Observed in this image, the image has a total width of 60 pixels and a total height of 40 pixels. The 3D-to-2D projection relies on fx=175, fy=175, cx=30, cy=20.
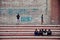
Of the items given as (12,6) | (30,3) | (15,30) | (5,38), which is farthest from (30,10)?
(5,38)

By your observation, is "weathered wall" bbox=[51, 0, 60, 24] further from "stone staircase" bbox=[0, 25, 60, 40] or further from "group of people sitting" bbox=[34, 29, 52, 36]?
"group of people sitting" bbox=[34, 29, 52, 36]

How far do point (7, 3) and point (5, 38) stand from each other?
0.85 meters

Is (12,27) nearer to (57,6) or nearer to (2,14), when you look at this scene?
(2,14)

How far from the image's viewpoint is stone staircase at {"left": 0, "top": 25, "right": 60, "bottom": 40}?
2.52 meters

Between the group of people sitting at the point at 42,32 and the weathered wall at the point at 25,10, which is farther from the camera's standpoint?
the weathered wall at the point at 25,10

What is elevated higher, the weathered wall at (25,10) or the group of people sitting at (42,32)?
the weathered wall at (25,10)

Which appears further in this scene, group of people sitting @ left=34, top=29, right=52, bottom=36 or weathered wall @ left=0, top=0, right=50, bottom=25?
weathered wall @ left=0, top=0, right=50, bottom=25

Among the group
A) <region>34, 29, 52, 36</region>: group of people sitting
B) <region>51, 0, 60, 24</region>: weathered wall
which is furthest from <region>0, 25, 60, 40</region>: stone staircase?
<region>51, 0, 60, 24</region>: weathered wall

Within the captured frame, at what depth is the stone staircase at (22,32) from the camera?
2.52m

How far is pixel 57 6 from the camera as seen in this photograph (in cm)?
311

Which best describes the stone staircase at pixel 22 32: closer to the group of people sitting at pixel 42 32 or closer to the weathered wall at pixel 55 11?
the group of people sitting at pixel 42 32

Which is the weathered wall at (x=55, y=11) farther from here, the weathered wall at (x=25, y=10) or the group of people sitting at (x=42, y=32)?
the group of people sitting at (x=42, y=32)

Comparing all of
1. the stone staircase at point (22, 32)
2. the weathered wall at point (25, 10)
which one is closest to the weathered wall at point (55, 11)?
the weathered wall at point (25, 10)

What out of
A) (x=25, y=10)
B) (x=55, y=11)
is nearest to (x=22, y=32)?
(x=25, y=10)
